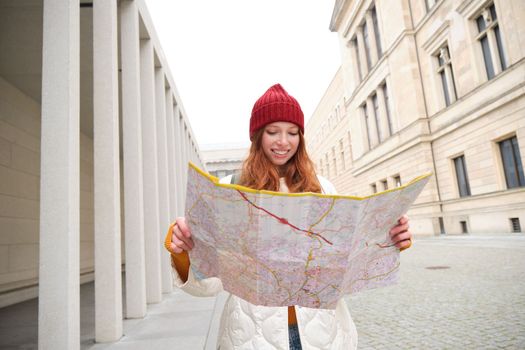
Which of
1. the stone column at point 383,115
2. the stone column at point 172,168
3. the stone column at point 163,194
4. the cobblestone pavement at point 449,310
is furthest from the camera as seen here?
the stone column at point 383,115

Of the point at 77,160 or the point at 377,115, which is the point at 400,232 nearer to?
the point at 77,160

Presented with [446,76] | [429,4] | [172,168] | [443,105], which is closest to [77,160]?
[172,168]

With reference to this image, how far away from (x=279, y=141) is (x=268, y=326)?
32.8 inches

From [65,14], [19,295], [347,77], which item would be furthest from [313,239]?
[347,77]

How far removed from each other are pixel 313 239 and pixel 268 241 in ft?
0.40

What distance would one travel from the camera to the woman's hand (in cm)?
111

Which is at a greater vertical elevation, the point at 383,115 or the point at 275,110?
the point at 383,115

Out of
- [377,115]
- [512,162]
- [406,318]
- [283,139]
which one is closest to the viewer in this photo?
[283,139]

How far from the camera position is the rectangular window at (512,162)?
42.0ft

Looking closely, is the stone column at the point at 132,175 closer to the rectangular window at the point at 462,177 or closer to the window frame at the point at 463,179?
the window frame at the point at 463,179

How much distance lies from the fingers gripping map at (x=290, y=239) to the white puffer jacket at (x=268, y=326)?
226 millimetres

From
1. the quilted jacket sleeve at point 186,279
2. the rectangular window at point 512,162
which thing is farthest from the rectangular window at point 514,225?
the quilted jacket sleeve at point 186,279

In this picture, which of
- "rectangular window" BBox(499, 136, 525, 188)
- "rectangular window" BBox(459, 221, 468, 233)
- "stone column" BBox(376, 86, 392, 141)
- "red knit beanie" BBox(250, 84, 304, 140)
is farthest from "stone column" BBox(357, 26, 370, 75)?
"red knit beanie" BBox(250, 84, 304, 140)

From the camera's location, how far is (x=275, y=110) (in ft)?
5.61
